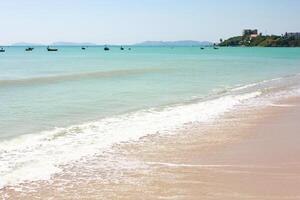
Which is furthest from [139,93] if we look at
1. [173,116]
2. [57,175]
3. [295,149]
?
[57,175]

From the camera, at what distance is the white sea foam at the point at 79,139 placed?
28.5ft

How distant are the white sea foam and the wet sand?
48 cm

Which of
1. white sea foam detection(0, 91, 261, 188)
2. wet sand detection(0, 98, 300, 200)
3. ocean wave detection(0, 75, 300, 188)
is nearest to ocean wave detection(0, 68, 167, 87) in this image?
ocean wave detection(0, 75, 300, 188)

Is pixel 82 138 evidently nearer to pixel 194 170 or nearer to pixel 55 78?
pixel 194 170

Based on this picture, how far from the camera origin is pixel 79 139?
11.6 metres

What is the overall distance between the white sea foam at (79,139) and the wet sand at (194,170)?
48cm

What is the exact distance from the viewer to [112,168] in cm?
869

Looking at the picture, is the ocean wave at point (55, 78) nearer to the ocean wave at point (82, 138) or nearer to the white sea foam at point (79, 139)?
the ocean wave at point (82, 138)

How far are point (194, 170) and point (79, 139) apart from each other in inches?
155

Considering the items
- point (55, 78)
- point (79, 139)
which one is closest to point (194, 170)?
point (79, 139)

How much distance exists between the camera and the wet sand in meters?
7.20

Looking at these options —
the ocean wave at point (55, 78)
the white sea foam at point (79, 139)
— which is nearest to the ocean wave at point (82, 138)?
the white sea foam at point (79, 139)

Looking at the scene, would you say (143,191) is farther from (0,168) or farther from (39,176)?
(0,168)

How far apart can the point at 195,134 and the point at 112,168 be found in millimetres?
3736
